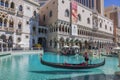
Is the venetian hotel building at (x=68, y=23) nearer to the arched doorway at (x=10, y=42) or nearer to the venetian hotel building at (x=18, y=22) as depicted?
the venetian hotel building at (x=18, y=22)

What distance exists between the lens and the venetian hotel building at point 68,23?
116ft

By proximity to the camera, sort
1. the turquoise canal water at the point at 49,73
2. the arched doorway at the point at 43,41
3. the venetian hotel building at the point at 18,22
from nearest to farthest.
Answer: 1. the turquoise canal water at the point at 49,73
2. the venetian hotel building at the point at 18,22
3. the arched doorway at the point at 43,41

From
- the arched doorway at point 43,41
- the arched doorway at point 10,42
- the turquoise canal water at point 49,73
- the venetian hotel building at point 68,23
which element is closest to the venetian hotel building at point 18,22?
the arched doorway at point 10,42

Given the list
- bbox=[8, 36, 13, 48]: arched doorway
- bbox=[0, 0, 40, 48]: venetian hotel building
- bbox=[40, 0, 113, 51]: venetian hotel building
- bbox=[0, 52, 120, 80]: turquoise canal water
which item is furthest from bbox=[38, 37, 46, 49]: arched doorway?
bbox=[0, 52, 120, 80]: turquoise canal water

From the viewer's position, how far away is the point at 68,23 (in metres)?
38.2

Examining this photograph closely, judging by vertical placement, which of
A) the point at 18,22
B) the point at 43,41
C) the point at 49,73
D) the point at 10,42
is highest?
the point at 18,22

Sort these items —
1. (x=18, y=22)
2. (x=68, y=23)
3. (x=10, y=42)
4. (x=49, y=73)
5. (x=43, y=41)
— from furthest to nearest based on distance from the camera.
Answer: (x=68, y=23)
(x=43, y=41)
(x=18, y=22)
(x=10, y=42)
(x=49, y=73)

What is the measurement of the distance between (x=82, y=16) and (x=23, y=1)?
61.1 feet

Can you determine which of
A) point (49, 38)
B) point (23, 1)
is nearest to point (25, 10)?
point (23, 1)

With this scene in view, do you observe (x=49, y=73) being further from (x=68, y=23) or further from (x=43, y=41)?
(x=68, y=23)

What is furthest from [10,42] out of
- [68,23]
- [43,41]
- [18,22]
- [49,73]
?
[49,73]

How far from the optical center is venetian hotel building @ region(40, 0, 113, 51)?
116 feet

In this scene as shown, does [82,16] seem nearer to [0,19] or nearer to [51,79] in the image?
[0,19]

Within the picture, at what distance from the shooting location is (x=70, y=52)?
2616cm
